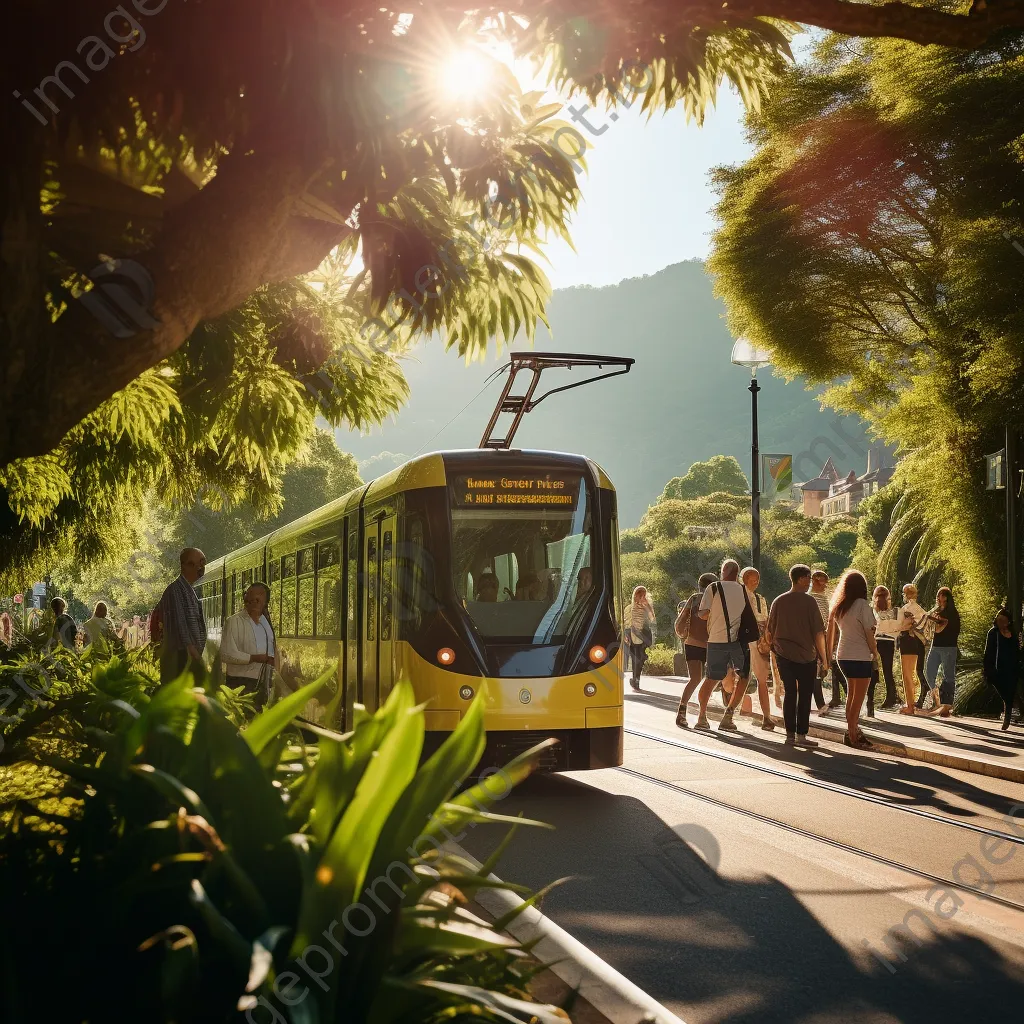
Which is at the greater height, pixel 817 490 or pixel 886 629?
pixel 817 490

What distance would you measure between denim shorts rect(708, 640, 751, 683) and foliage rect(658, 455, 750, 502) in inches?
4411

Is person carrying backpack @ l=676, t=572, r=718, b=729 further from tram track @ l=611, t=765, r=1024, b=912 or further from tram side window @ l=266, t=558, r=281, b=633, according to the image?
tram side window @ l=266, t=558, r=281, b=633

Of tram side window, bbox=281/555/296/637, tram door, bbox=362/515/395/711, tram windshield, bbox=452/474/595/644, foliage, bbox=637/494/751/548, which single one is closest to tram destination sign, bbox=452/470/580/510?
tram windshield, bbox=452/474/595/644

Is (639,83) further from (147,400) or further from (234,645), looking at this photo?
(234,645)

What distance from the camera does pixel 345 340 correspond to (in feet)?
34.7

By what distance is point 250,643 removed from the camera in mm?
11422

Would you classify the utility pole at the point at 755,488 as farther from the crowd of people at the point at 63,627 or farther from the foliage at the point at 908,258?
the crowd of people at the point at 63,627

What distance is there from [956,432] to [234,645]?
43.7 ft

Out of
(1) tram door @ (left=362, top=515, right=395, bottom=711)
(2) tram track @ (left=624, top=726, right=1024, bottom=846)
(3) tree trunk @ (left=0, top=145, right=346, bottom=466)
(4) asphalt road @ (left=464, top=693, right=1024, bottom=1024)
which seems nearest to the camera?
(3) tree trunk @ (left=0, top=145, right=346, bottom=466)

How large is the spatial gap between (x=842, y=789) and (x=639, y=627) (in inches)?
542

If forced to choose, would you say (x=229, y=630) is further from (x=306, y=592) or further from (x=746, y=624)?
(x=746, y=624)

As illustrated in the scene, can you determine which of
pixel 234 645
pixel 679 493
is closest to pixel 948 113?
pixel 234 645

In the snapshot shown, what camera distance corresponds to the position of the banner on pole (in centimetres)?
3042

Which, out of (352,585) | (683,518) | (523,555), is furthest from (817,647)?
(683,518)
